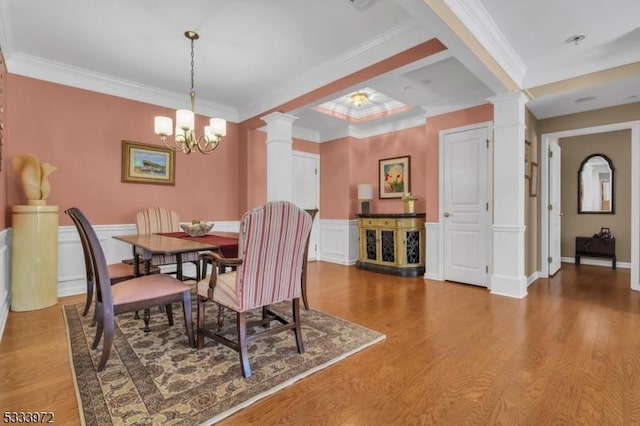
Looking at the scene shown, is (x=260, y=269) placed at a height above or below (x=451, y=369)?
above

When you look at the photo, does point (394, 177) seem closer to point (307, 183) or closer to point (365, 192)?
point (365, 192)

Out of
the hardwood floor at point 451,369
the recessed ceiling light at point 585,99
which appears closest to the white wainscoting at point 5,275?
the hardwood floor at point 451,369

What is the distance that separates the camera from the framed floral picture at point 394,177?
5172 millimetres

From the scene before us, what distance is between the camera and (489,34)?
2.68 m

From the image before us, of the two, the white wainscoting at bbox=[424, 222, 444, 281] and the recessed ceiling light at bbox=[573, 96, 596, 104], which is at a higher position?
the recessed ceiling light at bbox=[573, 96, 596, 104]

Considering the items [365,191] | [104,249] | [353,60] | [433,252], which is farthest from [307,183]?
[104,249]

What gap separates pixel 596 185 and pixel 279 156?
17.9 feet

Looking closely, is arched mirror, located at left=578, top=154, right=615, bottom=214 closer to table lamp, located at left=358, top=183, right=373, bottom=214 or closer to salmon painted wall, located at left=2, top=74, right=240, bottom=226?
table lamp, located at left=358, top=183, right=373, bottom=214

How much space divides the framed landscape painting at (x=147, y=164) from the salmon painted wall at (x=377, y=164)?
2.81 meters

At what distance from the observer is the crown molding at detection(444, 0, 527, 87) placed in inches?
90.0

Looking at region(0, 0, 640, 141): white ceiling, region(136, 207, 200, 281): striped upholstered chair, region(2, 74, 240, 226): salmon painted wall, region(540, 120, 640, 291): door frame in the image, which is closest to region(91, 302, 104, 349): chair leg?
region(136, 207, 200, 281): striped upholstered chair

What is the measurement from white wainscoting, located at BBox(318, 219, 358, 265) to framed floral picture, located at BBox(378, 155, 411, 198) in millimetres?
830

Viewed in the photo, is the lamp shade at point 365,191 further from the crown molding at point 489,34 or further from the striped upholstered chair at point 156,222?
the striped upholstered chair at point 156,222

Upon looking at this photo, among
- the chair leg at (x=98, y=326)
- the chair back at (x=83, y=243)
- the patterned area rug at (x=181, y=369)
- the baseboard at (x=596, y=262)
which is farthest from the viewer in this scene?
the baseboard at (x=596, y=262)
